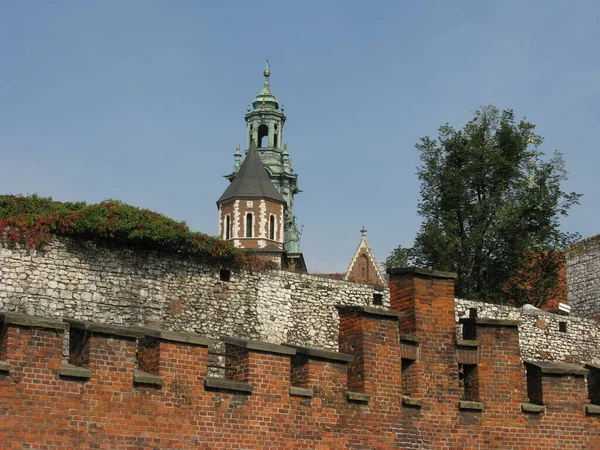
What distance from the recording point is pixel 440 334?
1326 cm

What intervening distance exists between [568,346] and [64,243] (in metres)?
13.7

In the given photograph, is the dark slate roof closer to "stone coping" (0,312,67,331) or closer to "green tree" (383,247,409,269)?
"green tree" (383,247,409,269)

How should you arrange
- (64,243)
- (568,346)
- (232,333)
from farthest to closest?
(568,346)
(232,333)
(64,243)

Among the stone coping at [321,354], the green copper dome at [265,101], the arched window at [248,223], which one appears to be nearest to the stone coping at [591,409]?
the stone coping at [321,354]

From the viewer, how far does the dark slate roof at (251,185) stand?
236ft

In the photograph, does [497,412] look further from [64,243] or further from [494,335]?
[64,243]

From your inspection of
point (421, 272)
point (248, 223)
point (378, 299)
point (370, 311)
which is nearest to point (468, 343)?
point (421, 272)

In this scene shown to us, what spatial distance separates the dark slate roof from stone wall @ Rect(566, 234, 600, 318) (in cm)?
4397

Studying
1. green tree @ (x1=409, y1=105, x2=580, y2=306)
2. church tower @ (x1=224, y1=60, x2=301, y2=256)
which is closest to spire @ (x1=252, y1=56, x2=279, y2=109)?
church tower @ (x1=224, y1=60, x2=301, y2=256)

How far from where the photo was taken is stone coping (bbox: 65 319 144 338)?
35.0ft

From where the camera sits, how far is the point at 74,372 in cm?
1049

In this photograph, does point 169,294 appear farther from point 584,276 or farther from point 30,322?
point 584,276

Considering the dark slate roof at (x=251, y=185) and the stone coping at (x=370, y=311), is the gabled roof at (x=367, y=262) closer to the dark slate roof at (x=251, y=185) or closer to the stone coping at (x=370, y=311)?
the dark slate roof at (x=251, y=185)

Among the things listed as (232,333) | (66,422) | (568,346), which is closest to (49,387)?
(66,422)
